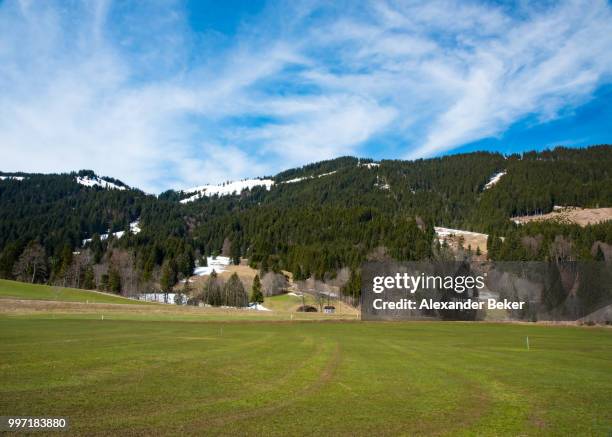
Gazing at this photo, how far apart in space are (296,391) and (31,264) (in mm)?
173698

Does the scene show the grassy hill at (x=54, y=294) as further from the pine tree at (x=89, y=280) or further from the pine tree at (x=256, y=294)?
the pine tree at (x=256, y=294)

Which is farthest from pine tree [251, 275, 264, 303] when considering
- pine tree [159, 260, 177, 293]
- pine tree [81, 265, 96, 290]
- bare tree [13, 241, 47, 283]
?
bare tree [13, 241, 47, 283]

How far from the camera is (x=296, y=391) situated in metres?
19.7

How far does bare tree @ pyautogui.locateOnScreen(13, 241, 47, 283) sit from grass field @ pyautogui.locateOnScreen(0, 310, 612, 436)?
144 m

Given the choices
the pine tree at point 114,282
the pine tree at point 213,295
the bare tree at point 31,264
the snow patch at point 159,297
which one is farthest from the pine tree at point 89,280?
the pine tree at point 213,295

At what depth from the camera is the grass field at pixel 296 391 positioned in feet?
47.4

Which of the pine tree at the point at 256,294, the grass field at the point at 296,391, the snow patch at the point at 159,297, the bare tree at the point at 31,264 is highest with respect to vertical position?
the bare tree at the point at 31,264

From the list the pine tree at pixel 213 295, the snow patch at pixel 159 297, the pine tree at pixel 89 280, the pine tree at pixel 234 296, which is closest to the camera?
the pine tree at pixel 234 296

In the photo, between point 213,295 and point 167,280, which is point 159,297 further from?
point 213,295

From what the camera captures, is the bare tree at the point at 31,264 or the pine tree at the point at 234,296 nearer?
the pine tree at the point at 234,296

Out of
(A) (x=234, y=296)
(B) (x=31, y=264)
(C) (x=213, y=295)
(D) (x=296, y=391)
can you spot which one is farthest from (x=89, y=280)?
(D) (x=296, y=391)

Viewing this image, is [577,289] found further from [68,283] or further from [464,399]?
[68,283]

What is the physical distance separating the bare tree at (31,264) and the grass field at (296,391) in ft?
471

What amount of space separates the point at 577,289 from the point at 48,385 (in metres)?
100
